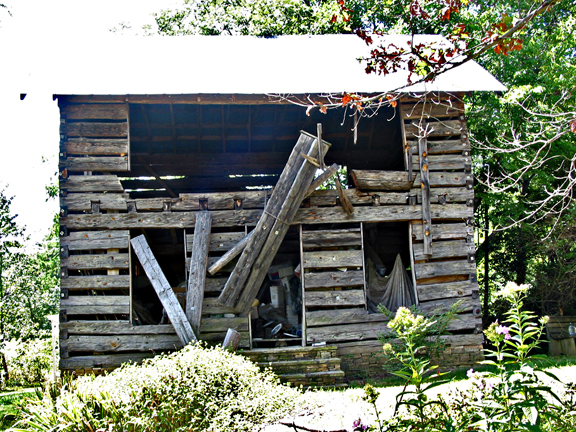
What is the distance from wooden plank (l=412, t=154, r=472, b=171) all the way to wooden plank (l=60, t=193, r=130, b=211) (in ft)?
19.8

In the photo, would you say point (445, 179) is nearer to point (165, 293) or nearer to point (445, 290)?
point (445, 290)

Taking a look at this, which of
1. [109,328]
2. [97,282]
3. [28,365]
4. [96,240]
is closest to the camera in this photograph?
[109,328]

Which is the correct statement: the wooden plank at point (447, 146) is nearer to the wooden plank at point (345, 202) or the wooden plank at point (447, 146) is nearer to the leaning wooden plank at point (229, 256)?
the wooden plank at point (345, 202)

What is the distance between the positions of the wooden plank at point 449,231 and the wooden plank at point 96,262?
19.4 feet

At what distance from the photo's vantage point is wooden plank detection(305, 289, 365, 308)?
35.6 ft

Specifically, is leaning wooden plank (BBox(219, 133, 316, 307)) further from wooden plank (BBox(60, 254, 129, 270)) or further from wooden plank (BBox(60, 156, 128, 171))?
wooden plank (BBox(60, 156, 128, 171))

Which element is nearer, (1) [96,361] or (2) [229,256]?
(1) [96,361]

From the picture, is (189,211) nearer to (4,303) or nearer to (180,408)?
(180,408)

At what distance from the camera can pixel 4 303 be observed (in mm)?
18109

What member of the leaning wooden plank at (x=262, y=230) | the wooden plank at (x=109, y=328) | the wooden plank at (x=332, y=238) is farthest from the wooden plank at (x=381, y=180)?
the wooden plank at (x=109, y=328)

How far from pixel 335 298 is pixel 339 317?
A: 0.39 meters

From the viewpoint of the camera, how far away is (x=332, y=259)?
36.3 ft

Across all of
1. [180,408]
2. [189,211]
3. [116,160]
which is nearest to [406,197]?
[189,211]

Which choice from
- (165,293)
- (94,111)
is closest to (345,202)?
(165,293)
